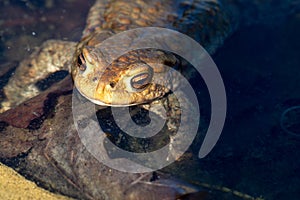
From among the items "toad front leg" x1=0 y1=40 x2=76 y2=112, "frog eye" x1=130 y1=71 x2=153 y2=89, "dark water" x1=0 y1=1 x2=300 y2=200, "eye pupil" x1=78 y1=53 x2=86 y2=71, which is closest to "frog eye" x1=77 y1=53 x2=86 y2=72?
"eye pupil" x1=78 y1=53 x2=86 y2=71

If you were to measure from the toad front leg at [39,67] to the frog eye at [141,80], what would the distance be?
1454 mm

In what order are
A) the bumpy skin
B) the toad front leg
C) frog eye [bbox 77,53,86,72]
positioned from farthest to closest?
the toad front leg < frog eye [bbox 77,53,86,72] < the bumpy skin

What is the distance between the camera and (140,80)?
9.78 ft

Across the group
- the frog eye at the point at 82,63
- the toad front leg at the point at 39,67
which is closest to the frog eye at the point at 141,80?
the frog eye at the point at 82,63

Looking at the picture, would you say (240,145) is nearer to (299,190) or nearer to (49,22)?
(299,190)

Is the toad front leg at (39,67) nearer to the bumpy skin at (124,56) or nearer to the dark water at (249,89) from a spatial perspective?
the bumpy skin at (124,56)

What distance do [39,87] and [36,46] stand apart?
0.80m

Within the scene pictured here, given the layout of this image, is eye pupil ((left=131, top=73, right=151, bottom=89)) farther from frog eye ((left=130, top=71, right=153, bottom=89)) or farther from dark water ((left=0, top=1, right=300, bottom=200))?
dark water ((left=0, top=1, right=300, bottom=200))

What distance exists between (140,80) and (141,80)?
0.01 meters

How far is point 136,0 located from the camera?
164 inches

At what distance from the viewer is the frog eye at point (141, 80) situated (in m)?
2.94

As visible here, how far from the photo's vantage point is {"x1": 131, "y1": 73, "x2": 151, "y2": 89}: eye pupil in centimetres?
294

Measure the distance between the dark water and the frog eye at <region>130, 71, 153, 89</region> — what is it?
0.88m

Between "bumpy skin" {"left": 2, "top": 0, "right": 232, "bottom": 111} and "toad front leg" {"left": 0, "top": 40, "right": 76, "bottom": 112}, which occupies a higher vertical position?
"bumpy skin" {"left": 2, "top": 0, "right": 232, "bottom": 111}
